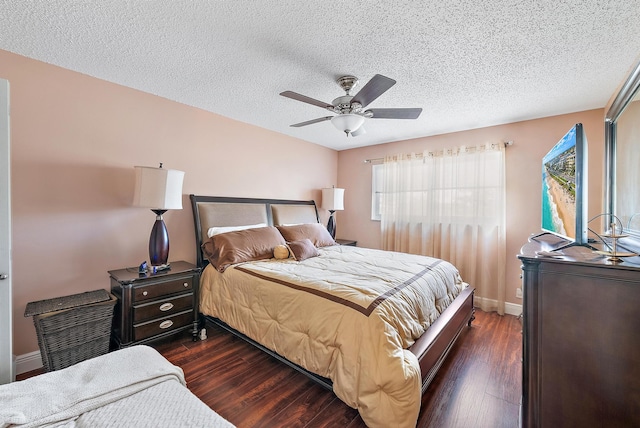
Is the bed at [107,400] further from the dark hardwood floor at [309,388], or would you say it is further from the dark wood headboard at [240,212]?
the dark wood headboard at [240,212]

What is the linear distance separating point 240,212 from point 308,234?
36.1 inches

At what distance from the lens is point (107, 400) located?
0.80 metres

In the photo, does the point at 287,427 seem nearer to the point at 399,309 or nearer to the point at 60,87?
the point at 399,309

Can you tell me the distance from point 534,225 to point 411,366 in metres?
2.80

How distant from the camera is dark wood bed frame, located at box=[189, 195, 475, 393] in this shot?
1.76m

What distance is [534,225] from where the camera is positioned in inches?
126

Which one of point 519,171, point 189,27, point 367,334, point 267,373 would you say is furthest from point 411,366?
point 519,171

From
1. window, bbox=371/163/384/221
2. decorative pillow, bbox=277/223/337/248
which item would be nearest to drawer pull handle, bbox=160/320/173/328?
decorative pillow, bbox=277/223/337/248

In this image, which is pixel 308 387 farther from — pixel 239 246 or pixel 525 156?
pixel 525 156

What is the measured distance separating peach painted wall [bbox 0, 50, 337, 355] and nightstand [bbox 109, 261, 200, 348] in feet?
1.14

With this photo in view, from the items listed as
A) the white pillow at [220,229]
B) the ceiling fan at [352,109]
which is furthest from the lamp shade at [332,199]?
the ceiling fan at [352,109]

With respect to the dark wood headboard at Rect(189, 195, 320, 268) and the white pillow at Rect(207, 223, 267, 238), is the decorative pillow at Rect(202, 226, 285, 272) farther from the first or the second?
the dark wood headboard at Rect(189, 195, 320, 268)

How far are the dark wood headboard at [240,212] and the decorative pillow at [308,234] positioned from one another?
0.37m

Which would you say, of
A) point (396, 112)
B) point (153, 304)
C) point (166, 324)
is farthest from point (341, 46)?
point (166, 324)
